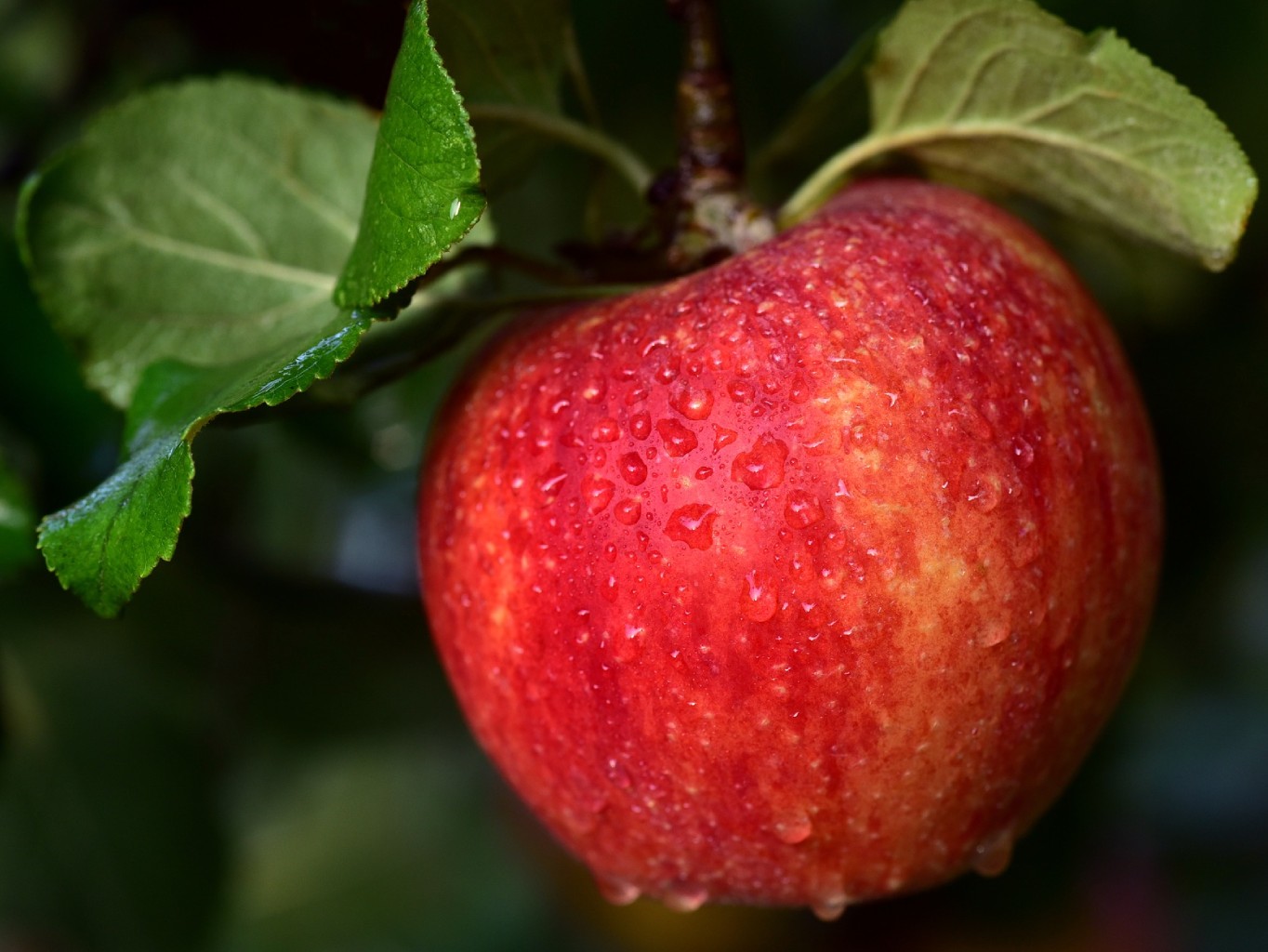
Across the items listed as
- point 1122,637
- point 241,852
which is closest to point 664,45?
point 1122,637

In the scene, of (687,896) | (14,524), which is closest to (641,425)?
(687,896)

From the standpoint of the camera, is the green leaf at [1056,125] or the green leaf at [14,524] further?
the green leaf at [14,524]

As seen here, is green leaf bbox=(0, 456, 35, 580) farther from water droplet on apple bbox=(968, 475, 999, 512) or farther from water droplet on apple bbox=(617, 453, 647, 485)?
water droplet on apple bbox=(968, 475, 999, 512)

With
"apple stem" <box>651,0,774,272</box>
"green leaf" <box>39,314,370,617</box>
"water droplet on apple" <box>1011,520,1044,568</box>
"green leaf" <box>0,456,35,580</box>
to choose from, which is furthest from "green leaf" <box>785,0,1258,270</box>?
"green leaf" <box>0,456,35,580</box>

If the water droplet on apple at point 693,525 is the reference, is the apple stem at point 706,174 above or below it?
above

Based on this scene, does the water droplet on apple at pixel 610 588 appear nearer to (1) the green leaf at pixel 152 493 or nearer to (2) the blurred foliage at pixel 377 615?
(1) the green leaf at pixel 152 493

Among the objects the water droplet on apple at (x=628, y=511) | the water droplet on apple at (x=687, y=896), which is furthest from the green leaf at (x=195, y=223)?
the water droplet on apple at (x=687, y=896)
